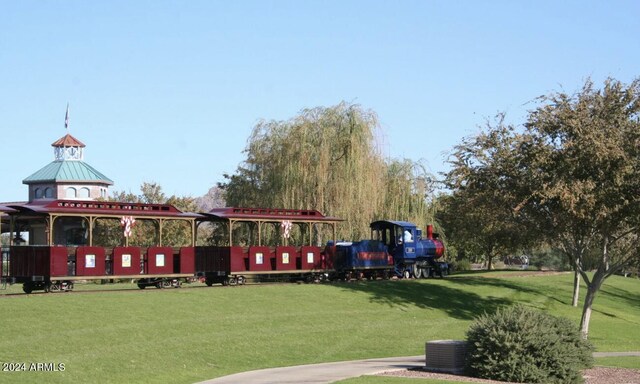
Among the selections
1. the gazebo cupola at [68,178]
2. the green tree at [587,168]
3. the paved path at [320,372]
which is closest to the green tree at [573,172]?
the green tree at [587,168]

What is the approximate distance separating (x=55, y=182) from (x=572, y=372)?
330 ft

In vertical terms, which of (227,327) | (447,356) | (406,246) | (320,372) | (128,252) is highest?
(406,246)

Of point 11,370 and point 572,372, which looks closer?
point 11,370

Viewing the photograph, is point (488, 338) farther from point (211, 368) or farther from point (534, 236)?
point (534, 236)

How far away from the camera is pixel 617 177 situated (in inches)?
1399

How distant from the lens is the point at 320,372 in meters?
23.6

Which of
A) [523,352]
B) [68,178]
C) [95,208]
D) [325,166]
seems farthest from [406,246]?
[68,178]

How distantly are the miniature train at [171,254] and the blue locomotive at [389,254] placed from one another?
55mm

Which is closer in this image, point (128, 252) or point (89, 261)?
point (89, 261)

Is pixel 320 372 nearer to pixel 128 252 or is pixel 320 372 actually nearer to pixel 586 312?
pixel 128 252

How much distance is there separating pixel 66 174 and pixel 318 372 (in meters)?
98.0

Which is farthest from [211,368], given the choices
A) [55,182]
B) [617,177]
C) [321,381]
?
[55,182]

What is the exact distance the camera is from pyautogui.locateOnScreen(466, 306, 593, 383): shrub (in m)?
22.4

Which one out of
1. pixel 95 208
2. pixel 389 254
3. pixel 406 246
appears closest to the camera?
pixel 95 208
